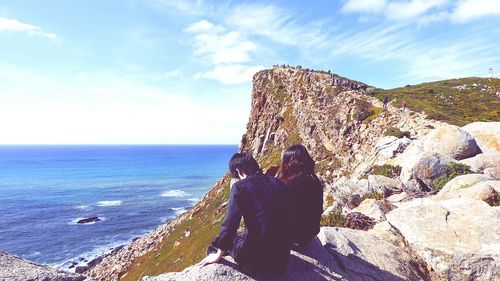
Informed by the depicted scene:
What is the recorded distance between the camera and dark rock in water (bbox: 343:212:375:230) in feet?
42.5

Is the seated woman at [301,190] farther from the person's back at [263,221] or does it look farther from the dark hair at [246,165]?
the person's back at [263,221]

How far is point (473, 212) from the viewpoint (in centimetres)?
1146

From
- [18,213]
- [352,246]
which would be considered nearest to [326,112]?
[352,246]

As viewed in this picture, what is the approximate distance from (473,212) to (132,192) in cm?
14029

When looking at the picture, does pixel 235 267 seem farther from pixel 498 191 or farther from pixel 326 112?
pixel 326 112

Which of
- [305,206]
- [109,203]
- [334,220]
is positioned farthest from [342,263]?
[109,203]

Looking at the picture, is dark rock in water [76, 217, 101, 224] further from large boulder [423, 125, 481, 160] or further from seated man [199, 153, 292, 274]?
seated man [199, 153, 292, 274]

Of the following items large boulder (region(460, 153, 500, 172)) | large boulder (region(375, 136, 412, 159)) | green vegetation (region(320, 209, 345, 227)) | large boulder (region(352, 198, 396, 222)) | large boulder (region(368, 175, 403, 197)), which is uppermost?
large boulder (region(375, 136, 412, 159))

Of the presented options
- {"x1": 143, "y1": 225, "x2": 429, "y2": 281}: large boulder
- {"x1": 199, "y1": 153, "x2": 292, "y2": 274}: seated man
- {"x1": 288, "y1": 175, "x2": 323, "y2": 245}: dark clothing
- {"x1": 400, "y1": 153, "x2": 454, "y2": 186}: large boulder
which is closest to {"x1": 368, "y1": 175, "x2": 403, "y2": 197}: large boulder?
{"x1": 400, "y1": 153, "x2": 454, "y2": 186}: large boulder

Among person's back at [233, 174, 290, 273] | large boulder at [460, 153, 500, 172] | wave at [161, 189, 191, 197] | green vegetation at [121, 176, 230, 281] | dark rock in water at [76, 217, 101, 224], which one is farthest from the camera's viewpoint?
wave at [161, 189, 191, 197]

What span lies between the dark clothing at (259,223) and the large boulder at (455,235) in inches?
224

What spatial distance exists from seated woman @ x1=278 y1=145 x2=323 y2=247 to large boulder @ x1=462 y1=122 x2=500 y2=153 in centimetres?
2078

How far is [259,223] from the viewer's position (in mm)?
6613

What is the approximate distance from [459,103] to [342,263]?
6059 cm
